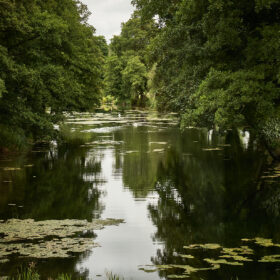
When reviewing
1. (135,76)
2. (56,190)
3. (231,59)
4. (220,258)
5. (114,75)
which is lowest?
(220,258)

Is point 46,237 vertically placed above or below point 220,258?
above

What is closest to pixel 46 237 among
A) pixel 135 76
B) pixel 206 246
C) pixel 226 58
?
pixel 206 246

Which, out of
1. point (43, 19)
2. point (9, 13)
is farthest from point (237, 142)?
point (9, 13)

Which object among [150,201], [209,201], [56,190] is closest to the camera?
[150,201]

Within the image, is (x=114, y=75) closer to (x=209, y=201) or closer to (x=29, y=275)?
(x=209, y=201)

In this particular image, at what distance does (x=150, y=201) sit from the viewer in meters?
17.3

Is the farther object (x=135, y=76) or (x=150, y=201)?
(x=135, y=76)

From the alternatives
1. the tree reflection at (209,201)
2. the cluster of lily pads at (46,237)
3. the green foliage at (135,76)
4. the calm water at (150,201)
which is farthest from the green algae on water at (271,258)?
the green foliage at (135,76)

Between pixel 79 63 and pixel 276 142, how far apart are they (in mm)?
16918

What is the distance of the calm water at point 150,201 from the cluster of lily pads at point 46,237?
1.23ft

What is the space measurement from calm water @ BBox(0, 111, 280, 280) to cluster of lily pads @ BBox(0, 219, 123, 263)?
0.37 meters

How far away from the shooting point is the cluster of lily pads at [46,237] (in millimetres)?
11375

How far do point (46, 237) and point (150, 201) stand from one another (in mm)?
5575

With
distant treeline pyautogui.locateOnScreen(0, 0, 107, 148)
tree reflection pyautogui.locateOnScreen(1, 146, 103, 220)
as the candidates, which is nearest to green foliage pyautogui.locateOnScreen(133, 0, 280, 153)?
tree reflection pyautogui.locateOnScreen(1, 146, 103, 220)
